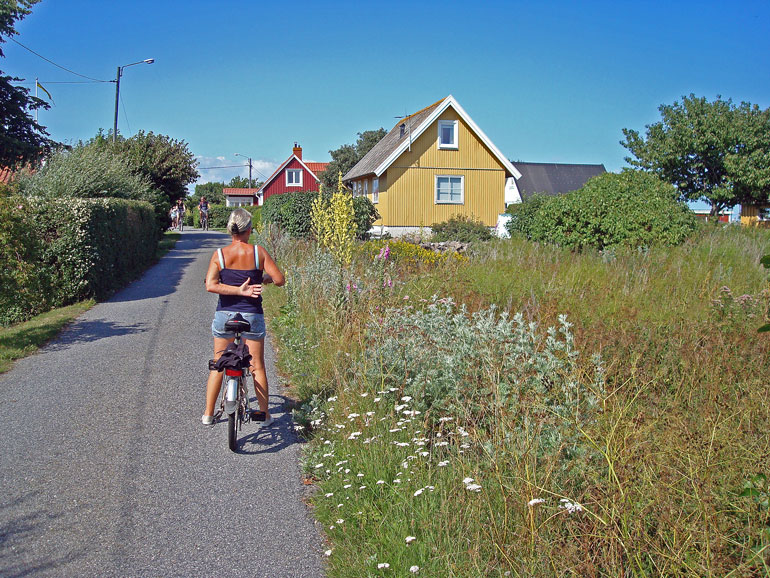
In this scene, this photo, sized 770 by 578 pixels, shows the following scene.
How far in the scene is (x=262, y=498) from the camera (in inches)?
173

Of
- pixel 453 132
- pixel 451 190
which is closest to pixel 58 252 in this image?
pixel 451 190

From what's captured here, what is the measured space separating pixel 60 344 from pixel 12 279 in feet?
3.62

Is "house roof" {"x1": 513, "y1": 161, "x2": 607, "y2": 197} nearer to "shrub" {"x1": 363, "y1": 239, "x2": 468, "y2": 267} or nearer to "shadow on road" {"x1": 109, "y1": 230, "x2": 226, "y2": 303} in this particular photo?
"shadow on road" {"x1": 109, "y1": 230, "x2": 226, "y2": 303}

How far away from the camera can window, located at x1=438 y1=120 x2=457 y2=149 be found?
111 feet

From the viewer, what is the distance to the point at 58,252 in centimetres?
1251

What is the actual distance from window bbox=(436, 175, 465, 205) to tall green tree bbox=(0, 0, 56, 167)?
1930 centimetres

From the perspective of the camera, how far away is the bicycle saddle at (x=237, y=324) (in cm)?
530

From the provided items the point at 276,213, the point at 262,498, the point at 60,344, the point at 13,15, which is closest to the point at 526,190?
the point at 276,213

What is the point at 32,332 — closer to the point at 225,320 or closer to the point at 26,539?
the point at 225,320

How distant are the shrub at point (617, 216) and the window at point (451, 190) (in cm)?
1860

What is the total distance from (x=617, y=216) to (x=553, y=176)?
4476 cm

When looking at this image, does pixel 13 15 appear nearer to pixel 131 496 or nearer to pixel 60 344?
pixel 60 344

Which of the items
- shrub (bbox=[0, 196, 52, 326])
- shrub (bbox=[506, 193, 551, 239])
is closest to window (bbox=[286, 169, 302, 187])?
shrub (bbox=[506, 193, 551, 239])

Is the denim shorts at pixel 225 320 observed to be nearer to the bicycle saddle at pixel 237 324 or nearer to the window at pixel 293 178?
the bicycle saddle at pixel 237 324
